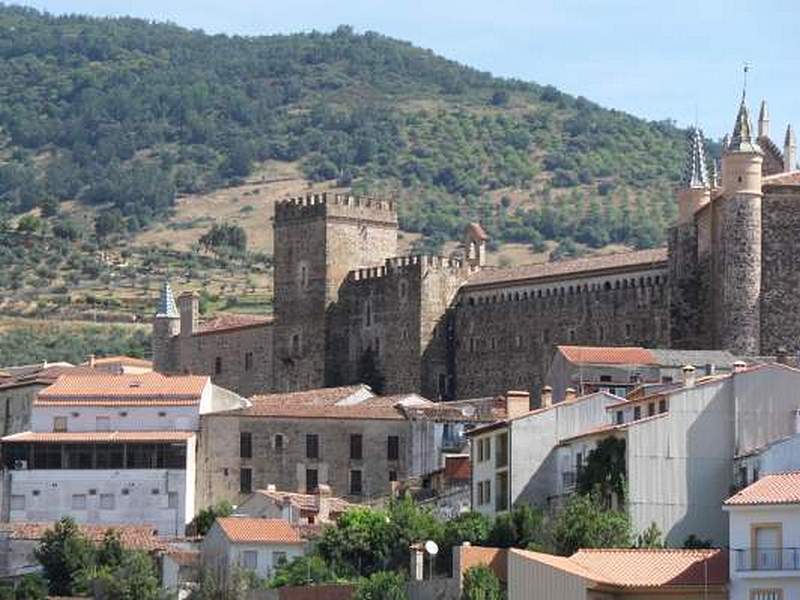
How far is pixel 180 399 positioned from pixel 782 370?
29.0 metres

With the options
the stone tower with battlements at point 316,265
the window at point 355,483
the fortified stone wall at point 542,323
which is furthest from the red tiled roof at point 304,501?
the stone tower with battlements at point 316,265

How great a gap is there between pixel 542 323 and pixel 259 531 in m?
29.9

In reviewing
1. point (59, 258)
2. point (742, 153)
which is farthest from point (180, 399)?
point (59, 258)

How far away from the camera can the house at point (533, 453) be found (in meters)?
73.6

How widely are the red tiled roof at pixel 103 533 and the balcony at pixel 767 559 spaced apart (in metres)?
30.5

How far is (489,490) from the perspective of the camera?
7562 cm

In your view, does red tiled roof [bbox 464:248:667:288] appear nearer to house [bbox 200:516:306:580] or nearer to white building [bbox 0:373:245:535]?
white building [bbox 0:373:245:535]

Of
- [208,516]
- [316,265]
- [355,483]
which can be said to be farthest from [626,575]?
[316,265]

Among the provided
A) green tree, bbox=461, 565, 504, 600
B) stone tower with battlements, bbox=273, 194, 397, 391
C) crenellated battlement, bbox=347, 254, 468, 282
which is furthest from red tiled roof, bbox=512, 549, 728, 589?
stone tower with battlements, bbox=273, 194, 397, 391

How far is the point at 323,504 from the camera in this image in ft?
273

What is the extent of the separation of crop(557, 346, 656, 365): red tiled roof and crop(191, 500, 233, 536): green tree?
1139 centimetres

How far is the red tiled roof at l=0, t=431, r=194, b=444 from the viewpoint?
91062mm

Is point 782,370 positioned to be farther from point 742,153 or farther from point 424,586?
point 742,153

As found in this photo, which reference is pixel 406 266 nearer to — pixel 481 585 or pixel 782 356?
pixel 782 356
